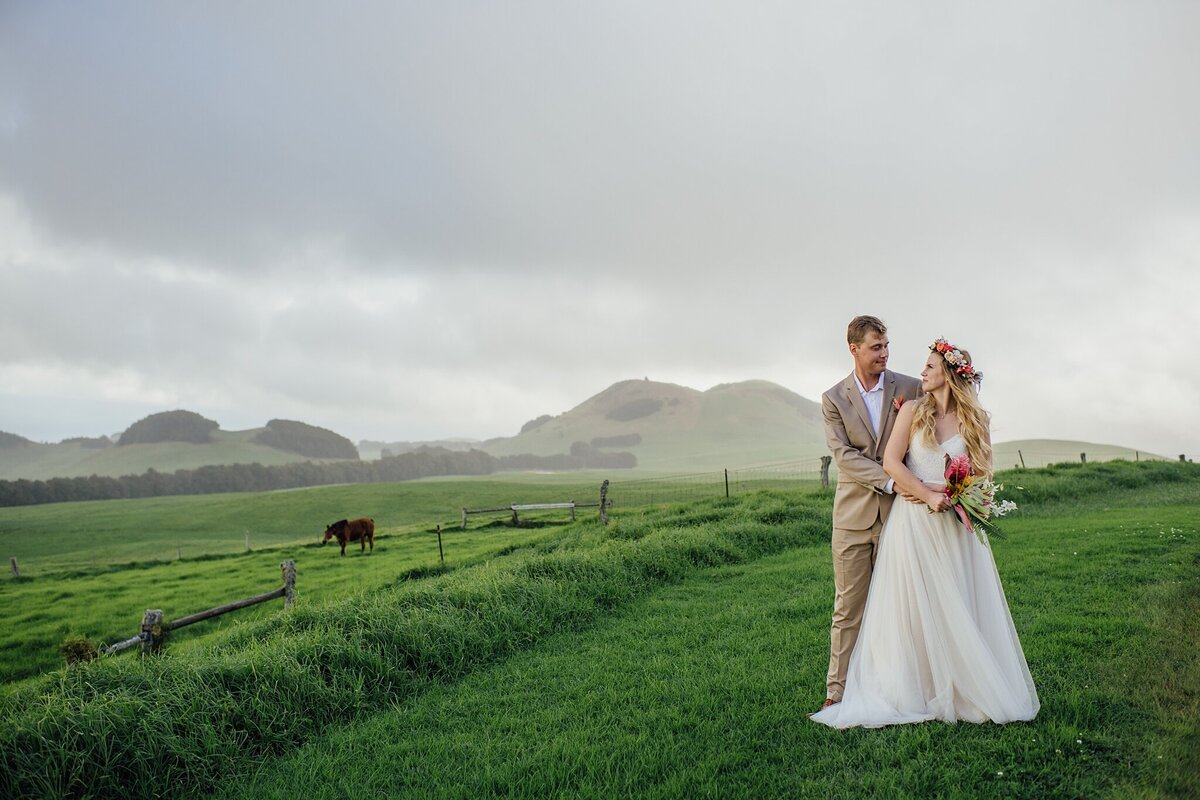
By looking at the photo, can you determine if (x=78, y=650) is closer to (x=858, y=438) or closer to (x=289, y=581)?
(x=289, y=581)

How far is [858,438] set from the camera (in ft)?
17.7

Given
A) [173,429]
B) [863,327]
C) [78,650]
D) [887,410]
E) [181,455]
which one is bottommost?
[78,650]

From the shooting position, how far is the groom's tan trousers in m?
5.30

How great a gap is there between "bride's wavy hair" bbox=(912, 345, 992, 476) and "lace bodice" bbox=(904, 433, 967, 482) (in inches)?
1.6

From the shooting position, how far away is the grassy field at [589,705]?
4.28m

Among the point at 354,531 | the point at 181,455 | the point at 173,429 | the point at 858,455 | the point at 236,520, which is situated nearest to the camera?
the point at 858,455

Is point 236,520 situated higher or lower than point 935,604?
lower

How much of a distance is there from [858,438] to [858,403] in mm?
300

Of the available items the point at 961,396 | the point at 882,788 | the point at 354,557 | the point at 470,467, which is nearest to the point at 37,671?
the point at 354,557

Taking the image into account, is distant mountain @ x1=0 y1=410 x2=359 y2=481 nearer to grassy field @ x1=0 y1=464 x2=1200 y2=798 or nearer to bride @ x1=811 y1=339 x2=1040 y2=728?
grassy field @ x1=0 y1=464 x2=1200 y2=798

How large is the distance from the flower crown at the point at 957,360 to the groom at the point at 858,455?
1.37 feet

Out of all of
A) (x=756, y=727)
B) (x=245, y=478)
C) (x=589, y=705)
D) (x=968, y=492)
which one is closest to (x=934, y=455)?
(x=968, y=492)

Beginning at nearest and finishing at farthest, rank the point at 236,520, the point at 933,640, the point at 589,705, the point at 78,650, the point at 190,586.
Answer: the point at 933,640 < the point at 589,705 < the point at 78,650 < the point at 190,586 < the point at 236,520

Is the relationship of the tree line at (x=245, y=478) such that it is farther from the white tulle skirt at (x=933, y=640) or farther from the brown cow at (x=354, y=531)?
the white tulle skirt at (x=933, y=640)
